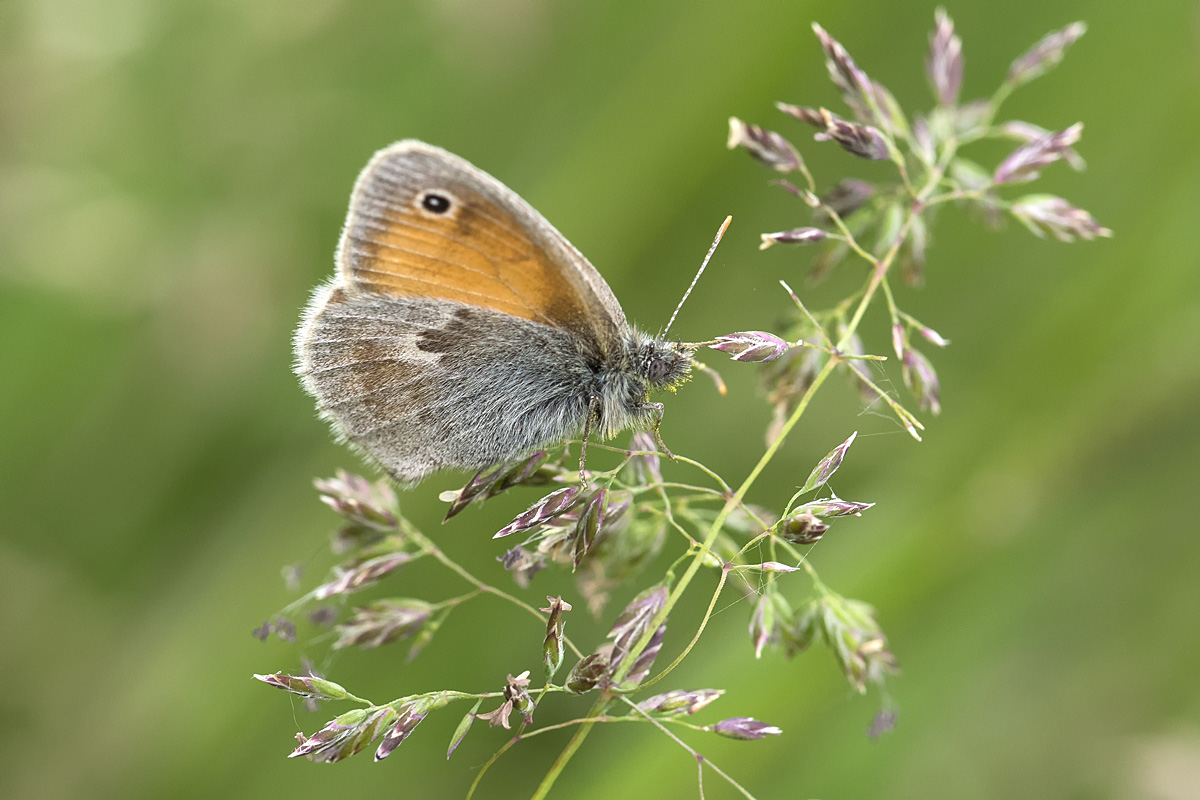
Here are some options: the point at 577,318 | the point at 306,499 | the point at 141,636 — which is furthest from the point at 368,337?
the point at 141,636

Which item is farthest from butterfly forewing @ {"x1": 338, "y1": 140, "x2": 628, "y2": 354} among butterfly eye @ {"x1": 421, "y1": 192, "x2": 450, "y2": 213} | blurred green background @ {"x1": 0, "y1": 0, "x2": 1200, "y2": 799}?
blurred green background @ {"x1": 0, "y1": 0, "x2": 1200, "y2": 799}

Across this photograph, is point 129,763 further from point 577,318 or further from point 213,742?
point 577,318

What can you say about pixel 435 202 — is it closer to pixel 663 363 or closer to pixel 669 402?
pixel 663 363

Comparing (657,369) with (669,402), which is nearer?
(657,369)

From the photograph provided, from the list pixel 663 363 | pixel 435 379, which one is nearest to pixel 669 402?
pixel 663 363

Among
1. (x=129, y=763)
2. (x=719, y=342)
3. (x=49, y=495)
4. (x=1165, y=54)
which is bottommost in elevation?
(x=129, y=763)

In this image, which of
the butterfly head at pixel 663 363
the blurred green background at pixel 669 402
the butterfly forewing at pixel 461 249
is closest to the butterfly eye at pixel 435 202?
the butterfly forewing at pixel 461 249
